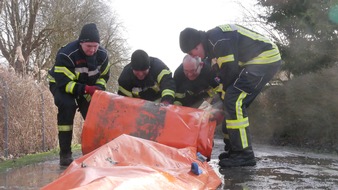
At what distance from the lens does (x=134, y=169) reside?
2428 millimetres

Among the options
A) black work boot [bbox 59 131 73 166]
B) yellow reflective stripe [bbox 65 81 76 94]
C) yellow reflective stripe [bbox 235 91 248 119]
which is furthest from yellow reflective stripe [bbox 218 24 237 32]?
black work boot [bbox 59 131 73 166]

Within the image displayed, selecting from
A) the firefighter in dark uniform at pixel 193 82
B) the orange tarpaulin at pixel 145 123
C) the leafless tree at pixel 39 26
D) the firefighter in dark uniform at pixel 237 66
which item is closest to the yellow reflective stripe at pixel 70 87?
the orange tarpaulin at pixel 145 123

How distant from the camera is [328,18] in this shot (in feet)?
43.2

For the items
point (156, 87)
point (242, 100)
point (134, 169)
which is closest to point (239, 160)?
point (242, 100)

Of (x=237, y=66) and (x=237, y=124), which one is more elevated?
(x=237, y=66)

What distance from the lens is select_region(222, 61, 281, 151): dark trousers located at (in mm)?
4562

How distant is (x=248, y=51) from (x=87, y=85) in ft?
6.50

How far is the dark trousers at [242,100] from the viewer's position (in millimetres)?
4562

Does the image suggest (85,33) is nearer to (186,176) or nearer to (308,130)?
(186,176)

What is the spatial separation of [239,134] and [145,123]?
1048mm

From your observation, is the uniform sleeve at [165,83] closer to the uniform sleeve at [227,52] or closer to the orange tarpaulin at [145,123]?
the orange tarpaulin at [145,123]

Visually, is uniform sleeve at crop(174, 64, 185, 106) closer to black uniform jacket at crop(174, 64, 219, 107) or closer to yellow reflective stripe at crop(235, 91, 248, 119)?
black uniform jacket at crop(174, 64, 219, 107)

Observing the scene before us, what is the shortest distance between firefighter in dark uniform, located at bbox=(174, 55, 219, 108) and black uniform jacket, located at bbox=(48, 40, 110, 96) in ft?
3.49

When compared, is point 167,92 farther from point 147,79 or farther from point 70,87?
point 70,87
